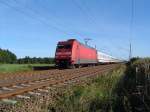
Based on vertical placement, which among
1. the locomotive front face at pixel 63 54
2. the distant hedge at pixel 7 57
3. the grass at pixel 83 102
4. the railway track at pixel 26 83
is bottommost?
the grass at pixel 83 102

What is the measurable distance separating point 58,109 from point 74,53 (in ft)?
95.5

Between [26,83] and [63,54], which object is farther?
[63,54]

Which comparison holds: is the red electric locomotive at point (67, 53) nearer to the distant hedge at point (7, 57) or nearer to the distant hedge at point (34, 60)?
the distant hedge at point (7, 57)

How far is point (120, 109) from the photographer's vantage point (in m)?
9.51

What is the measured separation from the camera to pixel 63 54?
1483 inches

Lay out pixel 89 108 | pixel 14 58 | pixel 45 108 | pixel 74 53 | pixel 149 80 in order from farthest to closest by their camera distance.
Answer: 1. pixel 14 58
2. pixel 74 53
3. pixel 149 80
4. pixel 89 108
5. pixel 45 108

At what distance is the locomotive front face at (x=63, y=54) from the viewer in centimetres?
3728

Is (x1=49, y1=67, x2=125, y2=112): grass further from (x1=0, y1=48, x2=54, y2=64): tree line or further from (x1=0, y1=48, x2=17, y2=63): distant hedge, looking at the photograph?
(x1=0, y1=48, x2=54, y2=64): tree line

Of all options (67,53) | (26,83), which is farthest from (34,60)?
(26,83)

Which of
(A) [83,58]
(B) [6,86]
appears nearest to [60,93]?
(B) [6,86]

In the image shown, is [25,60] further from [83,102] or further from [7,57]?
[83,102]

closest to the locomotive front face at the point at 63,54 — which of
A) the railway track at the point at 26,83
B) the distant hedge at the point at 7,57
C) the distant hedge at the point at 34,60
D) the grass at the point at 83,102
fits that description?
the railway track at the point at 26,83

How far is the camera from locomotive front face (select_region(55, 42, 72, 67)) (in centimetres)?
3728

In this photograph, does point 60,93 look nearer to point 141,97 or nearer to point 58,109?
point 58,109
